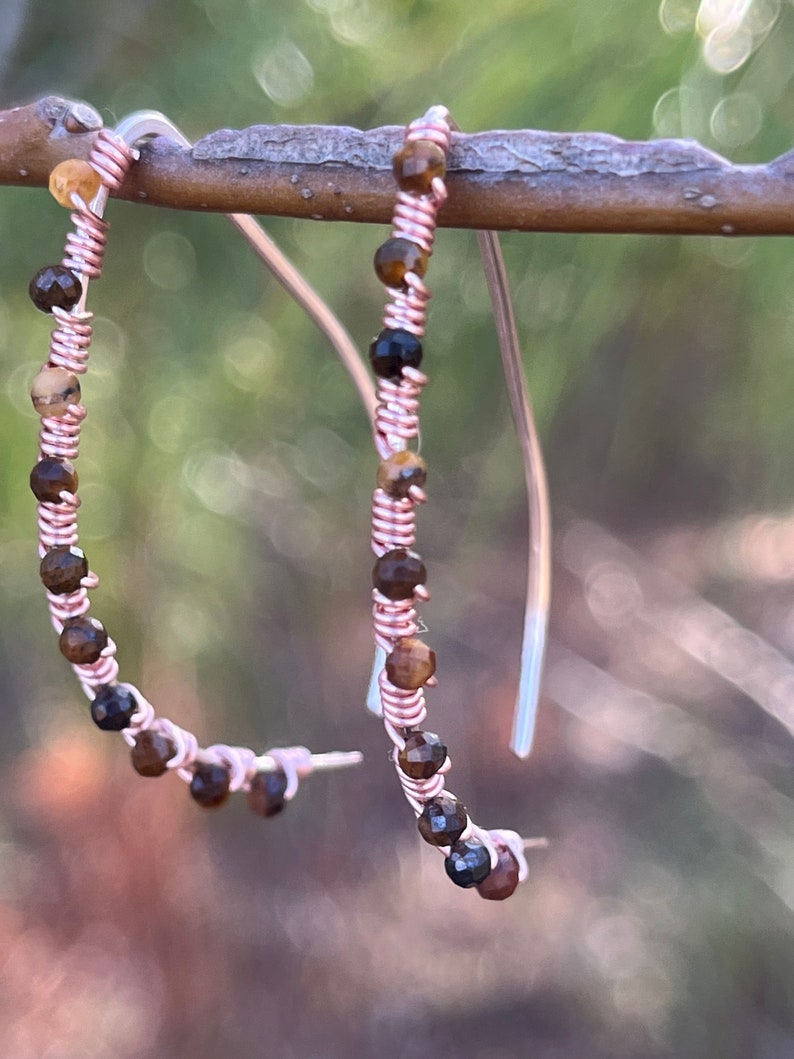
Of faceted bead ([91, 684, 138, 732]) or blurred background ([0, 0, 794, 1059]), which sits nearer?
faceted bead ([91, 684, 138, 732])

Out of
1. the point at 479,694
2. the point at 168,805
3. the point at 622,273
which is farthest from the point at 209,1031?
the point at 622,273

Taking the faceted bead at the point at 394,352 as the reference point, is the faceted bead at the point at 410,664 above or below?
below

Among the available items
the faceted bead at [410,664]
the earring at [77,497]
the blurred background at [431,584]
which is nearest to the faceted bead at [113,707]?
the earring at [77,497]

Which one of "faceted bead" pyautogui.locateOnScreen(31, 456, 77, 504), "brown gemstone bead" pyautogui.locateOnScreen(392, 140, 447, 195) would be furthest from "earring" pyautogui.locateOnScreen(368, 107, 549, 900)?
"faceted bead" pyautogui.locateOnScreen(31, 456, 77, 504)

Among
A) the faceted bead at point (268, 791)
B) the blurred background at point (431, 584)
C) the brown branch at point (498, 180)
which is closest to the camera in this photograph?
the brown branch at point (498, 180)

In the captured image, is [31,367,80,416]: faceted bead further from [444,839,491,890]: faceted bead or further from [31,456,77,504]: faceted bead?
[444,839,491,890]: faceted bead

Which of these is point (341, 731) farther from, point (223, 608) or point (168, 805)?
point (223, 608)

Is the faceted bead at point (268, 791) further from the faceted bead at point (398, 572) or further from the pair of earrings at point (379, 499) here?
the faceted bead at point (398, 572)
